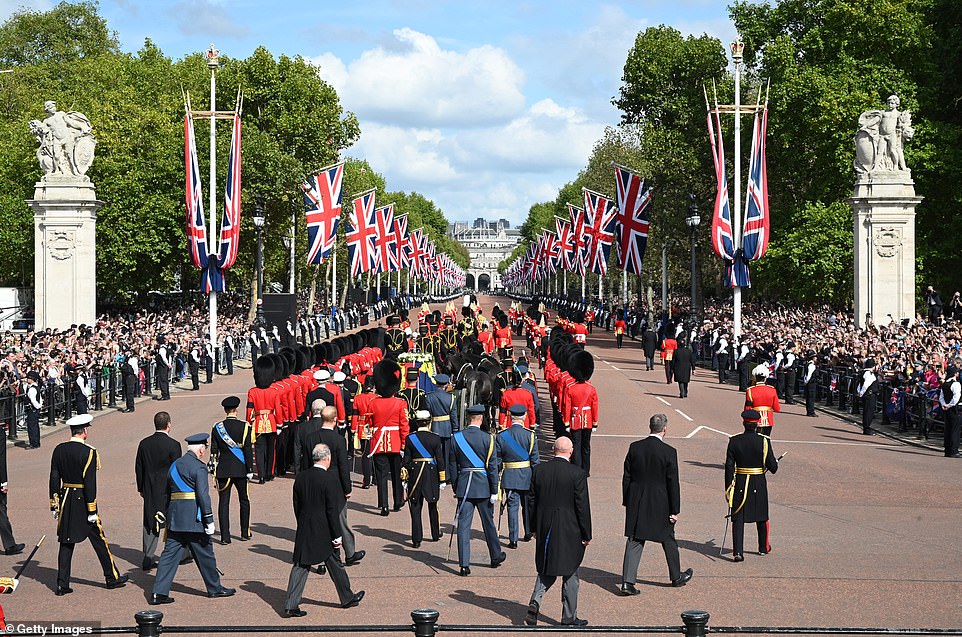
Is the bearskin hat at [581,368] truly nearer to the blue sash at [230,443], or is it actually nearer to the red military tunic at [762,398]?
the red military tunic at [762,398]

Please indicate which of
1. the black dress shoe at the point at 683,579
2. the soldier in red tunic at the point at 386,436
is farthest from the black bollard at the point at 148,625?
the soldier in red tunic at the point at 386,436

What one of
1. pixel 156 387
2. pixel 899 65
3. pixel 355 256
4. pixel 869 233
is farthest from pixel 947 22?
pixel 156 387

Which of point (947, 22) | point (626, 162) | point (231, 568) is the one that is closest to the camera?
point (231, 568)

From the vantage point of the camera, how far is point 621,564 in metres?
12.2

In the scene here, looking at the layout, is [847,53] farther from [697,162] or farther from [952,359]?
[952,359]

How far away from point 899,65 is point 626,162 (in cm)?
3262

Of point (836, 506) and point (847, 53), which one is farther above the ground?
point (847, 53)

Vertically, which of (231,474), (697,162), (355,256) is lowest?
(231,474)

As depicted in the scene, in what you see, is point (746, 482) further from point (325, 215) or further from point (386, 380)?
point (325, 215)

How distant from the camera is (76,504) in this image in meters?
11.2

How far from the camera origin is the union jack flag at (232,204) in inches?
1401

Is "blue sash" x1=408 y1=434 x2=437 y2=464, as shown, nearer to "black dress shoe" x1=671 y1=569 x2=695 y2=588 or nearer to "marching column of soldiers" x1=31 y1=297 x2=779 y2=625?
"marching column of soldiers" x1=31 y1=297 x2=779 y2=625

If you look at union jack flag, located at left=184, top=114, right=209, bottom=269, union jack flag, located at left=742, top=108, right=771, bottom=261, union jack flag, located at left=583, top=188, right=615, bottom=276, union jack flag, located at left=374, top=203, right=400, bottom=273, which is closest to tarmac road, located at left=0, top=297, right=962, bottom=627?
union jack flag, located at left=742, top=108, right=771, bottom=261

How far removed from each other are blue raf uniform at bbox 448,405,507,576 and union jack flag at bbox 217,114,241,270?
24900 mm
